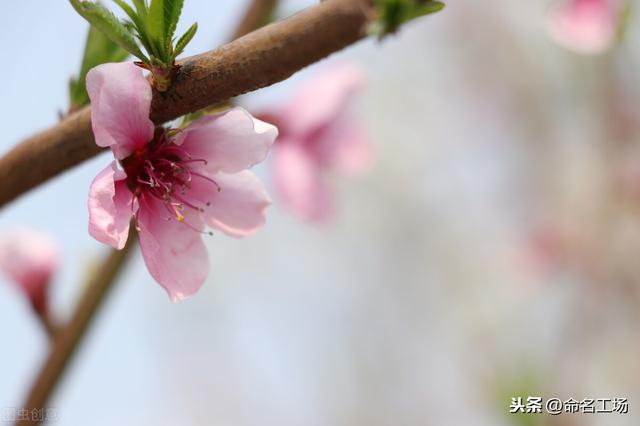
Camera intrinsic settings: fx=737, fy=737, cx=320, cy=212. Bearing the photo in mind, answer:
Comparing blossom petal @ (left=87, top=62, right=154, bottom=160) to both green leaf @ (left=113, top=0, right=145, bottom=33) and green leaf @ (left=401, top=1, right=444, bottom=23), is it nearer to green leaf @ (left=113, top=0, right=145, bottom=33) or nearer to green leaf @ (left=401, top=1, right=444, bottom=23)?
green leaf @ (left=113, top=0, right=145, bottom=33)

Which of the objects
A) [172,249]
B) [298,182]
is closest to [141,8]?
[172,249]

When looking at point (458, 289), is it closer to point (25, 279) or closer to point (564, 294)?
point (564, 294)

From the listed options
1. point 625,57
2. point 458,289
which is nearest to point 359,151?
point 625,57

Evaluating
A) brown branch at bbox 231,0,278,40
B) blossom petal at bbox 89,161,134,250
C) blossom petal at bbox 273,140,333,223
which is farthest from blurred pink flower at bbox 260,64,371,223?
blossom petal at bbox 89,161,134,250

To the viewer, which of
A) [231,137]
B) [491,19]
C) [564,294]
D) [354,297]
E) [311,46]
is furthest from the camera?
[354,297]

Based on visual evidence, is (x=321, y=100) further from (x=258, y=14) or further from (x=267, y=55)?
(x=267, y=55)

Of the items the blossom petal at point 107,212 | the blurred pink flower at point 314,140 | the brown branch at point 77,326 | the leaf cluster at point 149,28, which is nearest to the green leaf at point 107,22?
the leaf cluster at point 149,28

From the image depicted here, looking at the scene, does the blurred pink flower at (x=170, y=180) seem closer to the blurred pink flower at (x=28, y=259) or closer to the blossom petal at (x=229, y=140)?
the blossom petal at (x=229, y=140)
